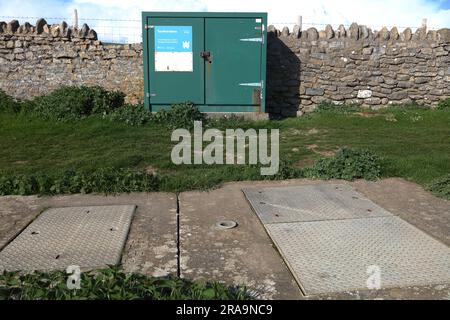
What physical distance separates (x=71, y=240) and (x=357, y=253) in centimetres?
221

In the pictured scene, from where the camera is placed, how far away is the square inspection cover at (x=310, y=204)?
13.8 feet

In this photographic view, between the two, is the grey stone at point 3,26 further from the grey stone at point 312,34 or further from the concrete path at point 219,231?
the grey stone at point 312,34

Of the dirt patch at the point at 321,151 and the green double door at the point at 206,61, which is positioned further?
the green double door at the point at 206,61

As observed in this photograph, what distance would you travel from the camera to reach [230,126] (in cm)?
873

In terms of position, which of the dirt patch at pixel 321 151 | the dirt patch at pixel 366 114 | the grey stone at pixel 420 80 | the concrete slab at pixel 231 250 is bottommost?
the concrete slab at pixel 231 250

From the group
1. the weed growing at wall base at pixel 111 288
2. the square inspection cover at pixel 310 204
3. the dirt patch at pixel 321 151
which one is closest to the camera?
the weed growing at wall base at pixel 111 288

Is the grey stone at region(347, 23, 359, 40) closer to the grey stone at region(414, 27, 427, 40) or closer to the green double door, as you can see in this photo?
the grey stone at region(414, 27, 427, 40)

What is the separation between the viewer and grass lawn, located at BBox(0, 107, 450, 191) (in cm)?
567

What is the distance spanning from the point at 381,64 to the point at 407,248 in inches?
316

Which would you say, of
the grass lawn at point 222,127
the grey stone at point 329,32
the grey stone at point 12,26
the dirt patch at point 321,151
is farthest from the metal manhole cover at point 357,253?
the grey stone at point 12,26

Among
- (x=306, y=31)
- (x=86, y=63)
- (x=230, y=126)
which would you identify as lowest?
(x=230, y=126)

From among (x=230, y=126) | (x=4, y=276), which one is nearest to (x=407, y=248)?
(x=4, y=276)

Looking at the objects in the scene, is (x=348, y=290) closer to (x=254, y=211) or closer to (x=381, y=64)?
(x=254, y=211)

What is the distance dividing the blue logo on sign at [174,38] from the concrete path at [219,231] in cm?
467
